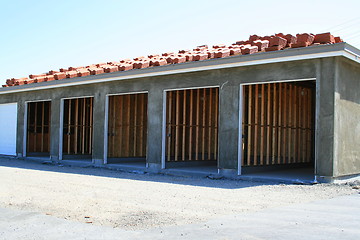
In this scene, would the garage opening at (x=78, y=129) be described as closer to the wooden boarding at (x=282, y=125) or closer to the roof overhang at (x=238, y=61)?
the roof overhang at (x=238, y=61)

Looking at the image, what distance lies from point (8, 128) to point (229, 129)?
1235cm

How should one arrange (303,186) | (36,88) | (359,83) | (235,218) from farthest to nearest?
1. (36,88)
2. (359,83)
3. (303,186)
4. (235,218)

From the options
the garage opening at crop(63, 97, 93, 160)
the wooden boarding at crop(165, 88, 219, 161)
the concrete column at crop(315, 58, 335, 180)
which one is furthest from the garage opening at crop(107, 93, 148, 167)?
the concrete column at crop(315, 58, 335, 180)

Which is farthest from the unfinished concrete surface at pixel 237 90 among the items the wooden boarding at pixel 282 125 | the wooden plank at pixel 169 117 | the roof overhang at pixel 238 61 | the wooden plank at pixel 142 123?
the wooden plank at pixel 142 123

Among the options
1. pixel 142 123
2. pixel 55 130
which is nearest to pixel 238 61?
pixel 142 123

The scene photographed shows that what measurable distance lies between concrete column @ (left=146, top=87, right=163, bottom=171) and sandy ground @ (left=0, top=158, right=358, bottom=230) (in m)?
1.58

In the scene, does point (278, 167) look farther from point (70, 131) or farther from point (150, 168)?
point (70, 131)

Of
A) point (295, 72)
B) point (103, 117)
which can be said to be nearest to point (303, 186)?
point (295, 72)

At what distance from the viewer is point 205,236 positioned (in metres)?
5.19

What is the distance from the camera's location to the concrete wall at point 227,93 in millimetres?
10164

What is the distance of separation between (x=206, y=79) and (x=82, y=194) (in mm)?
5404

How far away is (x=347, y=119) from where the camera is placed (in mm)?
10875

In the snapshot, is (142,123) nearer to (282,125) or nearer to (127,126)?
(127,126)

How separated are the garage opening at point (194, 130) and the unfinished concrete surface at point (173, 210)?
3924 millimetres
